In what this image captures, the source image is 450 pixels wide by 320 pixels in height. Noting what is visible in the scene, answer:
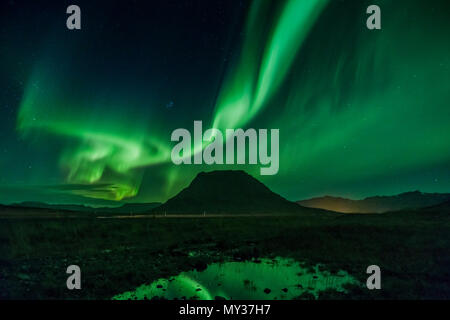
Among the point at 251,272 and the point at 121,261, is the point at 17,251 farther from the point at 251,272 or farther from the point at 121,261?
the point at 251,272

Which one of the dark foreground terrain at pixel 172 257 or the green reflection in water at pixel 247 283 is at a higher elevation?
the dark foreground terrain at pixel 172 257

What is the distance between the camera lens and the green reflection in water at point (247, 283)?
33.6 feet

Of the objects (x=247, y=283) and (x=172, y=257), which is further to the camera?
(x=172, y=257)

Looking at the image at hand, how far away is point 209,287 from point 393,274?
782 cm

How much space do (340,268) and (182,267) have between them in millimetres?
7471

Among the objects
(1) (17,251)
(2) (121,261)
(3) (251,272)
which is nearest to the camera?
(3) (251,272)

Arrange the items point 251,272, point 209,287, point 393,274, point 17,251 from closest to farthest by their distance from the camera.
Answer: point 209,287 < point 393,274 < point 251,272 < point 17,251

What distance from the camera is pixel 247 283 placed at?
11.7m

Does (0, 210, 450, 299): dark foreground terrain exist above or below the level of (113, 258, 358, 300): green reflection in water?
above

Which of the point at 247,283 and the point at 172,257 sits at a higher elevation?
the point at 172,257

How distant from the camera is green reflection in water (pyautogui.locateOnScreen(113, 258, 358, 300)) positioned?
1024 centimetres
